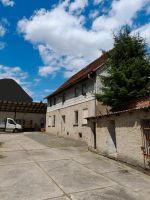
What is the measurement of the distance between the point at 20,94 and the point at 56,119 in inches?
967

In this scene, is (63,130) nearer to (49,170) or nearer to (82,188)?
(49,170)

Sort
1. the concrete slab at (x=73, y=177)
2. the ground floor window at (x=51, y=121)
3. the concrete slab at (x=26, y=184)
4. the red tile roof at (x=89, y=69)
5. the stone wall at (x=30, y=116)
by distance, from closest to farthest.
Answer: the concrete slab at (x=26, y=184), the concrete slab at (x=73, y=177), the red tile roof at (x=89, y=69), the ground floor window at (x=51, y=121), the stone wall at (x=30, y=116)

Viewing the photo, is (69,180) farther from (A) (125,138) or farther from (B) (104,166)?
(A) (125,138)

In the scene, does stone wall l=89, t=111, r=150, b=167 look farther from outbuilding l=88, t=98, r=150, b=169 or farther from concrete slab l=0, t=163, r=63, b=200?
concrete slab l=0, t=163, r=63, b=200

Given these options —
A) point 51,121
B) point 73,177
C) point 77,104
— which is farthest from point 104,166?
point 51,121

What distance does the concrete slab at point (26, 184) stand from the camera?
671cm

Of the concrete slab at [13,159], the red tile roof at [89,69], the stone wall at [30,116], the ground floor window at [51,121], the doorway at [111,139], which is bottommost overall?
the concrete slab at [13,159]

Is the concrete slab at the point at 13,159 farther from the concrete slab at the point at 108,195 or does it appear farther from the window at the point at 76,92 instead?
the window at the point at 76,92

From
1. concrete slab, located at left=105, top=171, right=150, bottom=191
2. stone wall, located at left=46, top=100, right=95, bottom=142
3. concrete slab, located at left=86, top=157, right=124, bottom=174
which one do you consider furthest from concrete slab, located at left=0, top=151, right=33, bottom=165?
stone wall, located at left=46, top=100, right=95, bottom=142

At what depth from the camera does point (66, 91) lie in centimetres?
2614

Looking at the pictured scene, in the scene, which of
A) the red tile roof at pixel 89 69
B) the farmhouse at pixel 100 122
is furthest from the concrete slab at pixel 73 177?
the red tile roof at pixel 89 69

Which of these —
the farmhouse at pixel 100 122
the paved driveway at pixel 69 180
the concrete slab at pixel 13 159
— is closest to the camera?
the paved driveway at pixel 69 180

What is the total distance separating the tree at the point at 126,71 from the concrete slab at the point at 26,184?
8061mm

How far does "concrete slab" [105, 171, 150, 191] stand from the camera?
25.8 feet
